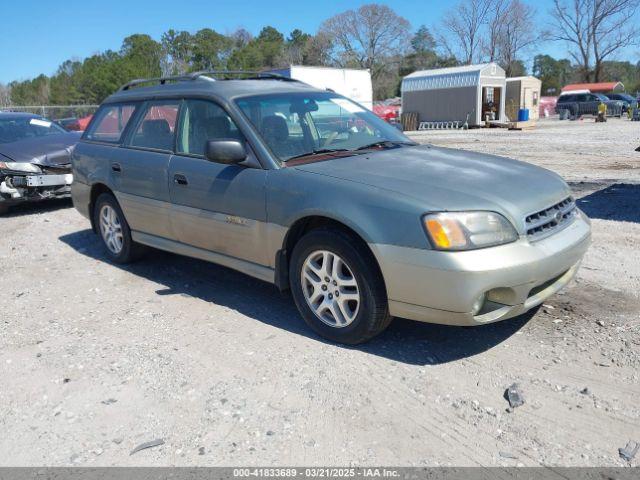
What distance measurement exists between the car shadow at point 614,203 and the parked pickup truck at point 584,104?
33658mm

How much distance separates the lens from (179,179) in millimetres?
4758

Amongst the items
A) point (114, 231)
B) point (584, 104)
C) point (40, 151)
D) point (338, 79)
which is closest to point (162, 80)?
point (114, 231)

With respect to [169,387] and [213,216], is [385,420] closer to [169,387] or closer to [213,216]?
[169,387]

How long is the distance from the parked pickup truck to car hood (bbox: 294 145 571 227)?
39.6 m

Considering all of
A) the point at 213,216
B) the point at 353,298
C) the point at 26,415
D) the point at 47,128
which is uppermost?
the point at 47,128

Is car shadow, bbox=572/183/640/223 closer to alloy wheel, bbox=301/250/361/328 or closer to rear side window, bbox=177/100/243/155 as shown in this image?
alloy wheel, bbox=301/250/361/328

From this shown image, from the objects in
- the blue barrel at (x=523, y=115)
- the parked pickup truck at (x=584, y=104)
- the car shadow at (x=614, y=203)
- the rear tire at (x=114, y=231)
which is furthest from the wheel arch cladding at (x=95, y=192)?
the parked pickup truck at (x=584, y=104)

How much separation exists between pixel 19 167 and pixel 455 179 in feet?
24.1

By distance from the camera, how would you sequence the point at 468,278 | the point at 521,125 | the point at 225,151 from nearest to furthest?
the point at 468,278 → the point at 225,151 → the point at 521,125

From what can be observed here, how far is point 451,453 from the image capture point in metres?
2.73

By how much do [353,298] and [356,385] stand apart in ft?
1.89

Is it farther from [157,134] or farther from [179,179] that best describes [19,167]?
[179,179]

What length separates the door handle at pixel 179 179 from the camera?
15.4ft

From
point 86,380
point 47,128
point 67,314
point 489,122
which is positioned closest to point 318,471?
point 86,380
